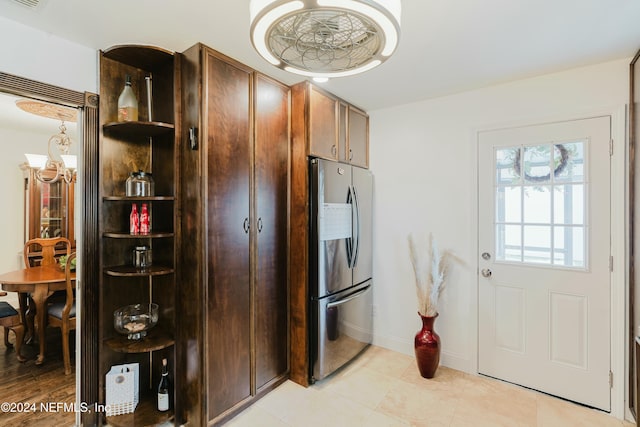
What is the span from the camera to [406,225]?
299cm

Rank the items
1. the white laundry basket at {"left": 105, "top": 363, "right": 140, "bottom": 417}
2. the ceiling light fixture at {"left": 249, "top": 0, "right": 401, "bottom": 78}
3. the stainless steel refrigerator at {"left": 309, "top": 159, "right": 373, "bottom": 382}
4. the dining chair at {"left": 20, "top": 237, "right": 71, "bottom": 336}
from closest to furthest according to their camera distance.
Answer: the ceiling light fixture at {"left": 249, "top": 0, "right": 401, "bottom": 78} → the white laundry basket at {"left": 105, "top": 363, "right": 140, "bottom": 417} → the stainless steel refrigerator at {"left": 309, "top": 159, "right": 373, "bottom": 382} → the dining chair at {"left": 20, "top": 237, "right": 71, "bottom": 336}

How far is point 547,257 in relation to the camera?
2340mm

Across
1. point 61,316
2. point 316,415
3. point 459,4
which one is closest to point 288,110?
point 459,4

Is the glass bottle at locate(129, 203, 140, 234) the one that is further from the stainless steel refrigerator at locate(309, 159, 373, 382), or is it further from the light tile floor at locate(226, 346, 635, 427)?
the light tile floor at locate(226, 346, 635, 427)

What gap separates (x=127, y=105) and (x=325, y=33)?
150 centimetres

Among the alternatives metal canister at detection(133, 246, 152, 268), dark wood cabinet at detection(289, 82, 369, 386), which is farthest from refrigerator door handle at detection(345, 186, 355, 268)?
metal canister at detection(133, 246, 152, 268)

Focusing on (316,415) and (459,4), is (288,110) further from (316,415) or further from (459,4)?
(316,415)

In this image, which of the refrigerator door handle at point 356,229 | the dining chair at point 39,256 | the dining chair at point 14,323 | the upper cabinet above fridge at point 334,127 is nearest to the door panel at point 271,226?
the upper cabinet above fridge at point 334,127

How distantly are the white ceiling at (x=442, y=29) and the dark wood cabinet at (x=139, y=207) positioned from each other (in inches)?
7.6

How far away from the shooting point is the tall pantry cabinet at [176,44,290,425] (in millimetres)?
1866

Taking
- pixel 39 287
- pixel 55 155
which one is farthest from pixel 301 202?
pixel 55 155

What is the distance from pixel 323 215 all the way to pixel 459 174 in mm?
1312

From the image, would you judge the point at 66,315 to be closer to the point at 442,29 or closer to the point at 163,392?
the point at 163,392

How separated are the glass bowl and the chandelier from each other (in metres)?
1.79
